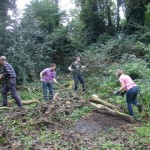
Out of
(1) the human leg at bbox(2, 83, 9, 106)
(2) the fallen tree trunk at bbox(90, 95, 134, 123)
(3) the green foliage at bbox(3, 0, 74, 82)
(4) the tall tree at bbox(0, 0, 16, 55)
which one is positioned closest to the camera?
(2) the fallen tree trunk at bbox(90, 95, 134, 123)

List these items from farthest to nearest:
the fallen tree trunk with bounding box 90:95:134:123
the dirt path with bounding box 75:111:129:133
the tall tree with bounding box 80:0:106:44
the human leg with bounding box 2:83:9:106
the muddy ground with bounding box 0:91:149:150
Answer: the tall tree with bounding box 80:0:106:44 < the human leg with bounding box 2:83:9:106 < the fallen tree trunk with bounding box 90:95:134:123 < the dirt path with bounding box 75:111:129:133 < the muddy ground with bounding box 0:91:149:150

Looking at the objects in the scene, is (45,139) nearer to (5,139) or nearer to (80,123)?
(5,139)

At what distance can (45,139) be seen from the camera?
319 inches

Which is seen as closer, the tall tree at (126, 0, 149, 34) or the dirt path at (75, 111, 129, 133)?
the dirt path at (75, 111, 129, 133)

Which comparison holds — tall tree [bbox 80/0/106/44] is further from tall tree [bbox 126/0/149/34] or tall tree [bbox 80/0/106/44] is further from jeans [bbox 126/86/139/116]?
jeans [bbox 126/86/139/116]

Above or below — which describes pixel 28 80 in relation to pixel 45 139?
above

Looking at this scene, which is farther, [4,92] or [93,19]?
[93,19]

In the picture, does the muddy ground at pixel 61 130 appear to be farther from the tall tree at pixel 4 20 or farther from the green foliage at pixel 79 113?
the tall tree at pixel 4 20

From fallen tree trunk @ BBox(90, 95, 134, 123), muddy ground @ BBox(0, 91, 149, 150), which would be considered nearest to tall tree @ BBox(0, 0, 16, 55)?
muddy ground @ BBox(0, 91, 149, 150)

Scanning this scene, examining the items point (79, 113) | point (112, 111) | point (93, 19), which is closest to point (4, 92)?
point (79, 113)

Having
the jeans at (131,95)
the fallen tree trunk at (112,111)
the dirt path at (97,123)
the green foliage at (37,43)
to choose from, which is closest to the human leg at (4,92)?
the dirt path at (97,123)

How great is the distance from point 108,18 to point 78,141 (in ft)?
72.2

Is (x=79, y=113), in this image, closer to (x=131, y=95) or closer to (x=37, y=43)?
(x=131, y=95)

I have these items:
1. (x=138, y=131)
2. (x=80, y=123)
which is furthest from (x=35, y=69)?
(x=138, y=131)
